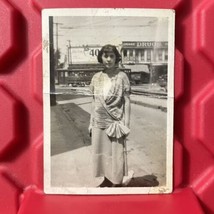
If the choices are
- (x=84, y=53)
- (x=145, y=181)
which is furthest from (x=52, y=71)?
Result: (x=145, y=181)

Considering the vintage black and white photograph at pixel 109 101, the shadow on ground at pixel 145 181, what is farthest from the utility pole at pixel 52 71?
the shadow on ground at pixel 145 181

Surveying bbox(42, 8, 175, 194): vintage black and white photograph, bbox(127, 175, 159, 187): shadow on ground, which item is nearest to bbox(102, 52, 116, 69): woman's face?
bbox(42, 8, 175, 194): vintage black and white photograph

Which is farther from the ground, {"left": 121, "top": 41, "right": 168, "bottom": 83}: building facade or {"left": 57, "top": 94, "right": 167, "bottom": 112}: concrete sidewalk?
{"left": 121, "top": 41, "right": 168, "bottom": 83}: building facade

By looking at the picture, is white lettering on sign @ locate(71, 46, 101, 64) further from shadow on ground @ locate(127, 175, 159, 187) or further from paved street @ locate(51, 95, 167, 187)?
shadow on ground @ locate(127, 175, 159, 187)

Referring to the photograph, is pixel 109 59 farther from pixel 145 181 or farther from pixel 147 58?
pixel 145 181

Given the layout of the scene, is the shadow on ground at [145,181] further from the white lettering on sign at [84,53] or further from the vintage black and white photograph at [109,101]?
the white lettering on sign at [84,53]

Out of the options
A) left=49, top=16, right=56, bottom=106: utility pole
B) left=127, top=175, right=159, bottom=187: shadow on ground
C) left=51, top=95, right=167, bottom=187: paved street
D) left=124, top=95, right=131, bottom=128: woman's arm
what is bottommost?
left=127, top=175, right=159, bottom=187: shadow on ground
